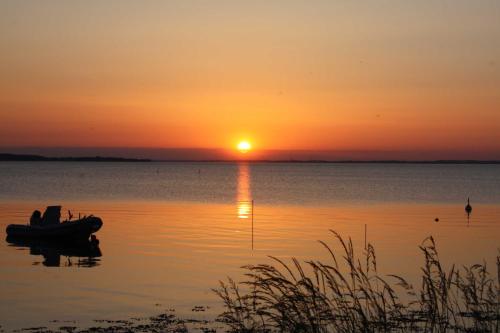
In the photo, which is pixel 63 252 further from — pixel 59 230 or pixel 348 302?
pixel 348 302

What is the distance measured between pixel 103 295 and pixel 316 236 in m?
20.2

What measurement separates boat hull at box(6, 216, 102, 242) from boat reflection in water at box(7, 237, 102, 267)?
0.43m

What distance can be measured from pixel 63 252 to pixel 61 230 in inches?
182

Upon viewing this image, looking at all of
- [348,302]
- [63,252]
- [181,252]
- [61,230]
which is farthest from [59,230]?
[348,302]

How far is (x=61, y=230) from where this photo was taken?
41.6 m

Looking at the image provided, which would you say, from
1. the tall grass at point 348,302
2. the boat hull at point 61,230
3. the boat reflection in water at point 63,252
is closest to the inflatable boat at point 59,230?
the boat hull at point 61,230

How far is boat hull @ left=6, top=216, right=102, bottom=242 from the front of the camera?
40.8 metres

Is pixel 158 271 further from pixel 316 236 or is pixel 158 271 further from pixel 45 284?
pixel 316 236

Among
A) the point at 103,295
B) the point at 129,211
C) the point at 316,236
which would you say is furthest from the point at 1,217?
the point at 103,295

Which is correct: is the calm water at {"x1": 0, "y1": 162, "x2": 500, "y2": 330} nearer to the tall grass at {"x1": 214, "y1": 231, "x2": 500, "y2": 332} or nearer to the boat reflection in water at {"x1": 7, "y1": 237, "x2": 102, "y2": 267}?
the boat reflection in water at {"x1": 7, "y1": 237, "x2": 102, "y2": 267}

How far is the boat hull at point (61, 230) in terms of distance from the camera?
1607 inches

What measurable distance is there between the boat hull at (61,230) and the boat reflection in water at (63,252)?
432 millimetres

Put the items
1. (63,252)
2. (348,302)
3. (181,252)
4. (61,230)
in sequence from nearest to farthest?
(348,302) → (181,252) → (63,252) → (61,230)

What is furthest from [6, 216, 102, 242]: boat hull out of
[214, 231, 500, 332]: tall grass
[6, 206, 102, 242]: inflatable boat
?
[214, 231, 500, 332]: tall grass
